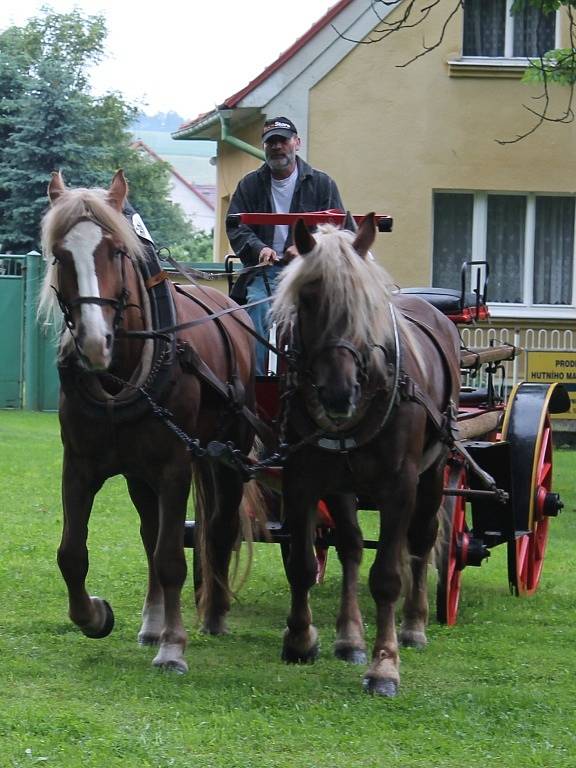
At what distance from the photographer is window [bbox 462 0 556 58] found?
17.8 metres

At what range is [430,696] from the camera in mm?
5789

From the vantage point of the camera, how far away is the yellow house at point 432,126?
1750cm

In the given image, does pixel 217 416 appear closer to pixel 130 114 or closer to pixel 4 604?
pixel 4 604

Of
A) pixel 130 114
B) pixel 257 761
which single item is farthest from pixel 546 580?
pixel 130 114

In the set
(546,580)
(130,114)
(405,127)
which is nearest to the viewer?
(546,580)

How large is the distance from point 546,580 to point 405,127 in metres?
9.80

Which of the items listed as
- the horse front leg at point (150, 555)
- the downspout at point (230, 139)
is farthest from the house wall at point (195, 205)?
the horse front leg at point (150, 555)

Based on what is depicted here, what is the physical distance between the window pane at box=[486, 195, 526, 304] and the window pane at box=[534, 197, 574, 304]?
0.22 meters

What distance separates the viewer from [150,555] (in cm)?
681

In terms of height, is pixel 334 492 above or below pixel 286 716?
above

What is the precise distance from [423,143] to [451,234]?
4.05 ft

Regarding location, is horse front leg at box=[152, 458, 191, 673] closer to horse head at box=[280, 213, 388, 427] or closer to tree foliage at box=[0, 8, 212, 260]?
horse head at box=[280, 213, 388, 427]

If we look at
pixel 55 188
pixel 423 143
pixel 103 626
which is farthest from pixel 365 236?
pixel 423 143

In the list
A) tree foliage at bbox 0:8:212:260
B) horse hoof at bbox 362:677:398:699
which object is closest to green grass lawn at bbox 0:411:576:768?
horse hoof at bbox 362:677:398:699
